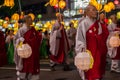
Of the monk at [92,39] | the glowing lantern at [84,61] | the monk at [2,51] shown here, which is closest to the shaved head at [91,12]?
the monk at [92,39]

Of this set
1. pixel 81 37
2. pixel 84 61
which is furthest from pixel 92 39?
pixel 84 61

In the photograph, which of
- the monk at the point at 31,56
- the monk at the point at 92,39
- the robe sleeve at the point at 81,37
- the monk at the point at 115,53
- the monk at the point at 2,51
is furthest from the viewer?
the monk at the point at 2,51

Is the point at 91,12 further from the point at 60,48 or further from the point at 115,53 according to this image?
the point at 60,48

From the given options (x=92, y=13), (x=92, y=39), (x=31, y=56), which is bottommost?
(x=31, y=56)

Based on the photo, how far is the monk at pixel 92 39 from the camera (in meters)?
8.10

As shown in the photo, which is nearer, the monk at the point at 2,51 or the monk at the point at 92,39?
the monk at the point at 92,39

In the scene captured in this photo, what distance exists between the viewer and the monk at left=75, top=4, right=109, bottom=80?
810 cm

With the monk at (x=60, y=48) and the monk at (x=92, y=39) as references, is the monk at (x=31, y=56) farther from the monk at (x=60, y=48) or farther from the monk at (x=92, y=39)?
the monk at (x=60, y=48)

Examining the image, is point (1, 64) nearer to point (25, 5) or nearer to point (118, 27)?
point (118, 27)

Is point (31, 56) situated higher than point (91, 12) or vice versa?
point (91, 12)

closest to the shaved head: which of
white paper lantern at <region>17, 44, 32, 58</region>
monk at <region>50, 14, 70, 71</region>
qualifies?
white paper lantern at <region>17, 44, 32, 58</region>

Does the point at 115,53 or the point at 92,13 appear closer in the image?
the point at 92,13

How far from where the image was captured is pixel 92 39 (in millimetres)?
8156

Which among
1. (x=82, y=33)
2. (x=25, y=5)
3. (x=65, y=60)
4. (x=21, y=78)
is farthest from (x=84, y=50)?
(x=25, y=5)
